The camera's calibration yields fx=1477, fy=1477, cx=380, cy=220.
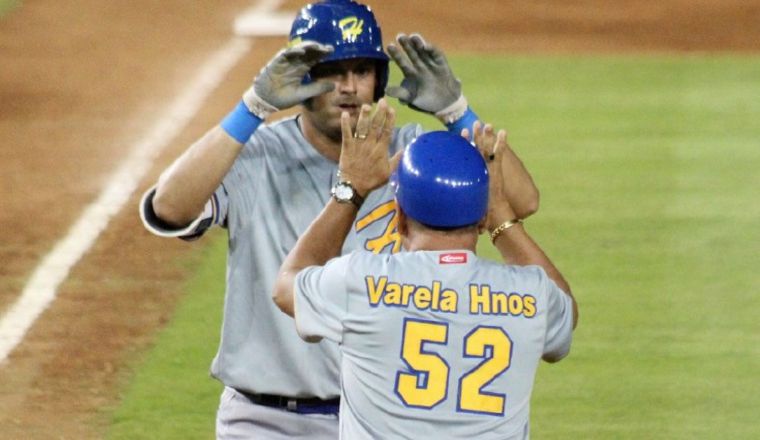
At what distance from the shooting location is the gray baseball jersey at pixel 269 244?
4.21m

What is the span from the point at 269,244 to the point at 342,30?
25.6 inches

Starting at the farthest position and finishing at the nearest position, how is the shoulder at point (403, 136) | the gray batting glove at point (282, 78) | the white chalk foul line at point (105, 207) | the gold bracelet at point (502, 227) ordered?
the white chalk foul line at point (105, 207)
the shoulder at point (403, 136)
the gray batting glove at point (282, 78)
the gold bracelet at point (502, 227)

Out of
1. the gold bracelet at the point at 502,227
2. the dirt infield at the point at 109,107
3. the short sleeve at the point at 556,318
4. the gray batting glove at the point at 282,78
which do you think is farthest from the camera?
the dirt infield at the point at 109,107

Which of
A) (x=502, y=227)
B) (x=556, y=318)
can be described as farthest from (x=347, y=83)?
(x=556, y=318)

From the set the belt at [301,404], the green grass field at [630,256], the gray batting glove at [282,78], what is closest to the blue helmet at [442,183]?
the gray batting glove at [282,78]

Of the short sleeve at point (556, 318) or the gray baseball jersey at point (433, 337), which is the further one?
the short sleeve at point (556, 318)

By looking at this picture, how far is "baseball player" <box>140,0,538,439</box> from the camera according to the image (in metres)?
4.21

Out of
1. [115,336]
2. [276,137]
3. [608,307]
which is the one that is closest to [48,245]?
[115,336]

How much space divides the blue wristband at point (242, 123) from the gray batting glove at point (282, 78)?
17 millimetres

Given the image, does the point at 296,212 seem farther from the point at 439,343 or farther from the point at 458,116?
the point at 439,343

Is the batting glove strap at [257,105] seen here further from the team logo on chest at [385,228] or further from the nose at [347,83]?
the team logo on chest at [385,228]

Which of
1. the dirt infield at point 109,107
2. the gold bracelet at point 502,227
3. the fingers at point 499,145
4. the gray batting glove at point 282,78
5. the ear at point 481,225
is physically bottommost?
the dirt infield at point 109,107

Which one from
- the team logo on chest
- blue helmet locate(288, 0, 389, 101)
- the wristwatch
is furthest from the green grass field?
the wristwatch

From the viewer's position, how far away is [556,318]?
140 inches
